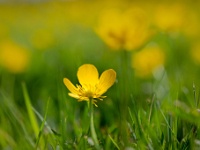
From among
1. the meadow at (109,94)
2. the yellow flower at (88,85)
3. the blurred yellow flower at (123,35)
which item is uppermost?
the blurred yellow flower at (123,35)

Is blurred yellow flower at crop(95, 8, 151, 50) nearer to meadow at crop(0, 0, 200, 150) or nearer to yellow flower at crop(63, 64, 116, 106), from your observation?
meadow at crop(0, 0, 200, 150)

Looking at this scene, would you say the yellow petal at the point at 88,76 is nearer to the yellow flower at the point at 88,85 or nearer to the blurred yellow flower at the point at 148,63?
the yellow flower at the point at 88,85

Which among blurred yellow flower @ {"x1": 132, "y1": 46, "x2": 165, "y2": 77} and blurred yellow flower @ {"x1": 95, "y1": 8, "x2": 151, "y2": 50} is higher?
blurred yellow flower @ {"x1": 95, "y1": 8, "x2": 151, "y2": 50}

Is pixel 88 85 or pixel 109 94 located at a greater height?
pixel 88 85

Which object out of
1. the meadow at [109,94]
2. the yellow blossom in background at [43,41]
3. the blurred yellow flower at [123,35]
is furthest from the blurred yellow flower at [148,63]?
the yellow blossom in background at [43,41]

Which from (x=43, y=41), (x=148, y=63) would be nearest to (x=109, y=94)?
(x=148, y=63)

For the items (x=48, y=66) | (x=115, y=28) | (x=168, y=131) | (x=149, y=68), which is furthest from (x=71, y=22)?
(x=168, y=131)

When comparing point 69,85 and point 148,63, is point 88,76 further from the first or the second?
point 148,63

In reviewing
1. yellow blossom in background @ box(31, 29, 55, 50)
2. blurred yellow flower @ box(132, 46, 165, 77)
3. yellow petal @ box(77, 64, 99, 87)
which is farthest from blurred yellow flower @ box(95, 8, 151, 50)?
yellow blossom in background @ box(31, 29, 55, 50)
